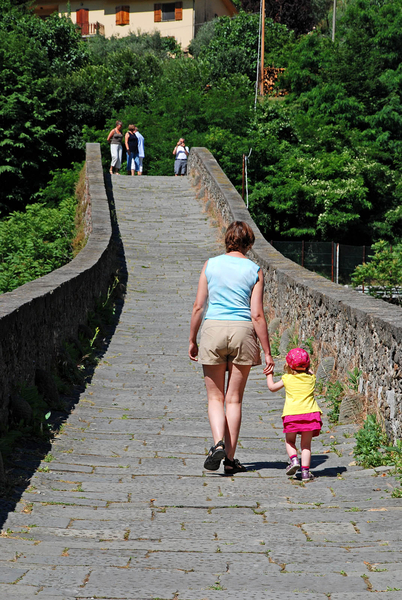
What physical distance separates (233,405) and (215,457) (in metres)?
0.43

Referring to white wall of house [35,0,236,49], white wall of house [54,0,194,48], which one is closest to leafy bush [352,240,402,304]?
white wall of house [35,0,236,49]

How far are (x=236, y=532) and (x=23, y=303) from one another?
288 cm

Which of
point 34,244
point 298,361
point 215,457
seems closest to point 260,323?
point 298,361

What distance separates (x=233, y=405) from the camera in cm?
530

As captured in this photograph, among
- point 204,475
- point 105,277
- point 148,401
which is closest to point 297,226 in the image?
point 105,277

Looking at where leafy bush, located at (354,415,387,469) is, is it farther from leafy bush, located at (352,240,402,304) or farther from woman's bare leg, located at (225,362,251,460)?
leafy bush, located at (352,240,402,304)

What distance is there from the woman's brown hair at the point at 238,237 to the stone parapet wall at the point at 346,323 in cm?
108

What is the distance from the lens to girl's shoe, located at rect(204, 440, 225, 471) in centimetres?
500

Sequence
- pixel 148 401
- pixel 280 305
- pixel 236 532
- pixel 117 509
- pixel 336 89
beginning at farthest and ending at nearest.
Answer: pixel 336 89 < pixel 280 305 < pixel 148 401 < pixel 117 509 < pixel 236 532

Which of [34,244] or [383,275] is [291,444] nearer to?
[34,244]

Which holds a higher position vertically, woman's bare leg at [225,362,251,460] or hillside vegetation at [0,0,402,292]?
hillside vegetation at [0,0,402,292]

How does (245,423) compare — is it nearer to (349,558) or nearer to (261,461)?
(261,461)

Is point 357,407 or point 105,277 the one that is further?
point 105,277

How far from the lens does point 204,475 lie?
5.14 meters
